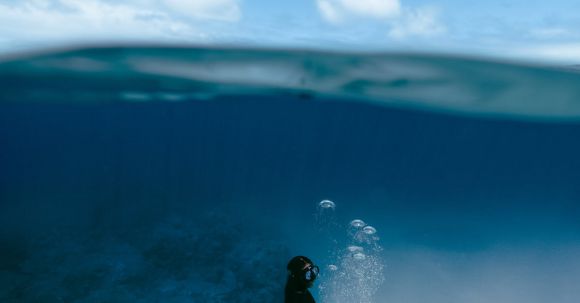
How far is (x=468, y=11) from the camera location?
315 inches

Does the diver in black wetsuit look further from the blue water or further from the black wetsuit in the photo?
the blue water

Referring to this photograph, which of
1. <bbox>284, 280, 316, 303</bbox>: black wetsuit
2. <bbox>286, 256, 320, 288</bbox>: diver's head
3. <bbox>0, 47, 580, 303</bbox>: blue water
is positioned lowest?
<bbox>284, 280, 316, 303</bbox>: black wetsuit

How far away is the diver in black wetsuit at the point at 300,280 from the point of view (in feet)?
15.7

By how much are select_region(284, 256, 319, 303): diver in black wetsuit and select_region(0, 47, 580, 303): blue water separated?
322 inches

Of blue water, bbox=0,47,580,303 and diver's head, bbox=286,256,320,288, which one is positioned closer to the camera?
diver's head, bbox=286,256,320,288

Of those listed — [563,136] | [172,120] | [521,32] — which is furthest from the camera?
[172,120]

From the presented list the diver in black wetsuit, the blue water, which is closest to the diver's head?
the diver in black wetsuit

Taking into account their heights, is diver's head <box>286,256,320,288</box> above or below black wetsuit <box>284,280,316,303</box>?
above

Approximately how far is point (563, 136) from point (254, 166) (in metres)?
38.9

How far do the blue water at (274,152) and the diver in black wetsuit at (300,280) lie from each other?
8174 mm

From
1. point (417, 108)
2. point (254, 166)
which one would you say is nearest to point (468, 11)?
point (417, 108)

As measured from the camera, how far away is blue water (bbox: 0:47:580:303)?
1312cm

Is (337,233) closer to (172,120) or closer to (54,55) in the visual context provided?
(172,120)

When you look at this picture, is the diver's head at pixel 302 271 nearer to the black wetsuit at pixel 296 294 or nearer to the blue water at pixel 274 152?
the black wetsuit at pixel 296 294
